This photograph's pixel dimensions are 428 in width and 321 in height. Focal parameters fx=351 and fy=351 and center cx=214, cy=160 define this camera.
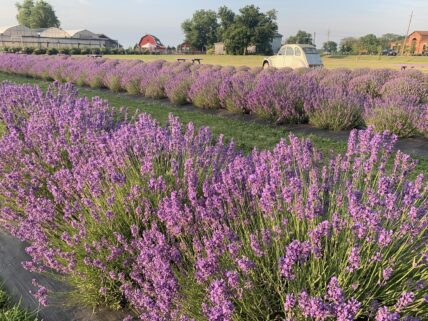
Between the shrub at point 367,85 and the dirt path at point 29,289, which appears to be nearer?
the dirt path at point 29,289

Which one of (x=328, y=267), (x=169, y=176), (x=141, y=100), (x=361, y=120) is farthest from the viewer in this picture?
(x=141, y=100)

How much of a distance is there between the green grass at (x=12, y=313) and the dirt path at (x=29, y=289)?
6cm

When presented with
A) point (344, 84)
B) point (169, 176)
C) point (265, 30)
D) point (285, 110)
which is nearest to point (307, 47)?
point (344, 84)

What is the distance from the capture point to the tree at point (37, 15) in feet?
322

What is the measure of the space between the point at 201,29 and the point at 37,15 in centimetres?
4928

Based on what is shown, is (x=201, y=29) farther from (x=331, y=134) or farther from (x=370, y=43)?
(x=331, y=134)

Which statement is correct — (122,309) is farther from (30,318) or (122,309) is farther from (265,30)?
(265,30)

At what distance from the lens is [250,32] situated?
59.2 metres

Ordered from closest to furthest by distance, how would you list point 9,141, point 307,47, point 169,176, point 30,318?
point 30,318
point 169,176
point 9,141
point 307,47

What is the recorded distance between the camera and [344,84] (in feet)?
35.8

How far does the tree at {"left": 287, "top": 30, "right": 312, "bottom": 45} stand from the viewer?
85.1 meters

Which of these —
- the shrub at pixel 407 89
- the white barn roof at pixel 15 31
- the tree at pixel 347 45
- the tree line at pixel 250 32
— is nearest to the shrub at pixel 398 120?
the shrub at pixel 407 89

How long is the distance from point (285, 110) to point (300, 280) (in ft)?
20.5

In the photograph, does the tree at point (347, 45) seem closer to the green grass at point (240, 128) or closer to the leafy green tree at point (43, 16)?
the green grass at point (240, 128)
